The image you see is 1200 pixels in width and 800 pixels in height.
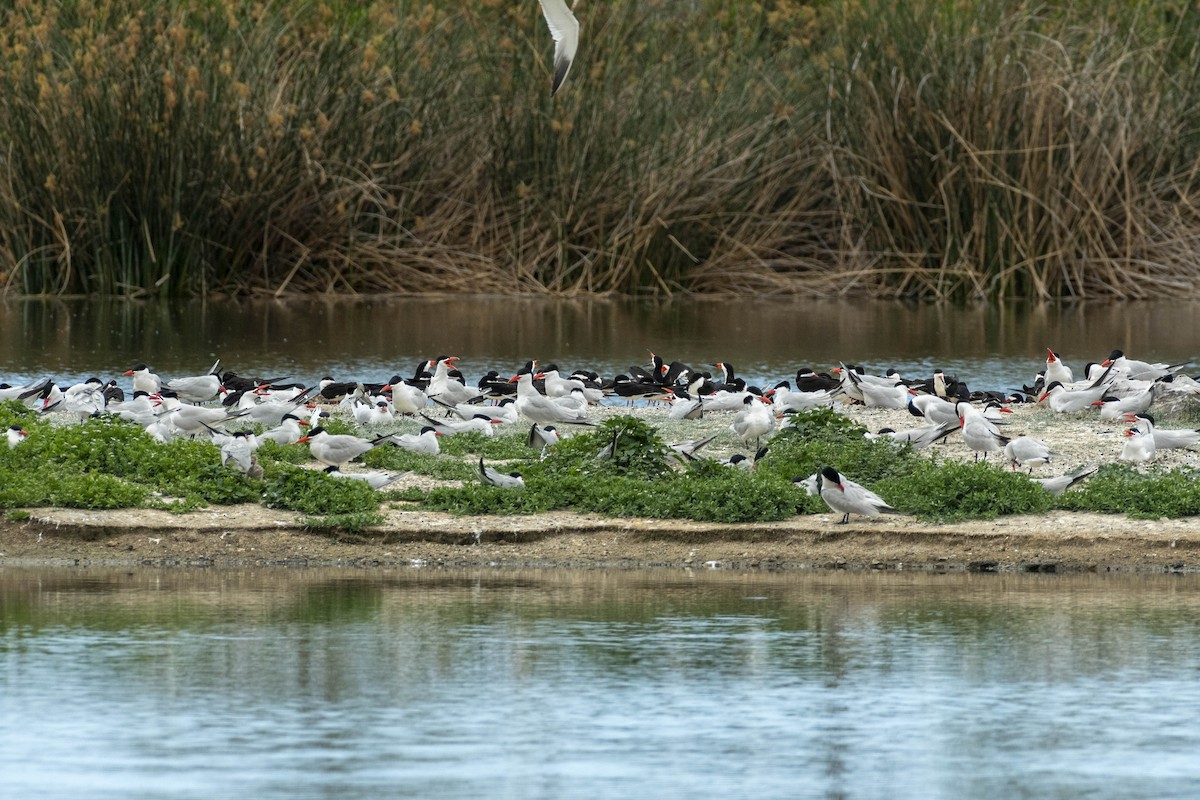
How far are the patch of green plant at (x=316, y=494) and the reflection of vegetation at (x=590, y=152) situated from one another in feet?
43.4

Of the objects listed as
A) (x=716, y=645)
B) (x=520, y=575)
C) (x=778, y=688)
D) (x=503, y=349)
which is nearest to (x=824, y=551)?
(x=520, y=575)

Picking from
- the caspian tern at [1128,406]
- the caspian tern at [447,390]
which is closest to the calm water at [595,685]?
the caspian tern at [1128,406]

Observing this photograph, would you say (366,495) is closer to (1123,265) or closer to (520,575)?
(520,575)

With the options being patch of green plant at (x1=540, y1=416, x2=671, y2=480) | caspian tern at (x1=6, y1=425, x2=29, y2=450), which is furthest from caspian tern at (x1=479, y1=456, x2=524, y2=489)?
caspian tern at (x1=6, y1=425, x2=29, y2=450)

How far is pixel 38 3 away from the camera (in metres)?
25.7

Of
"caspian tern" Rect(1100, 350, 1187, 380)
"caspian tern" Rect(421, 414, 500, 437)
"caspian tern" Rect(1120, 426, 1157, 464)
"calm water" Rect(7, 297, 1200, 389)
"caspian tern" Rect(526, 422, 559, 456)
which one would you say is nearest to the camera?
"caspian tern" Rect(1120, 426, 1157, 464)

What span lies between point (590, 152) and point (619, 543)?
51.3 feet

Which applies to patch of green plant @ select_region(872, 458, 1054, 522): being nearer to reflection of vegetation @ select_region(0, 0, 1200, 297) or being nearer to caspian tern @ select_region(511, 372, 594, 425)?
caspian tern @ select_region(511, 372, 594, 425)

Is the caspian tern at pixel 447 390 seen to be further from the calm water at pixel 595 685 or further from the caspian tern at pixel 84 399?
the calm water at pixel 595 685

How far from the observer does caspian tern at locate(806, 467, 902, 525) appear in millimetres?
11211

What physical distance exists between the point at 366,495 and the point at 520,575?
1.22m

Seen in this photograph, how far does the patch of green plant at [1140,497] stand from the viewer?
11.5 metres

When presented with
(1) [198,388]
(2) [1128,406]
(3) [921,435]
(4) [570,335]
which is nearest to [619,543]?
(3) [921,435]

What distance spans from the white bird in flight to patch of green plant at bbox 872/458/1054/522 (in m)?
5.10
